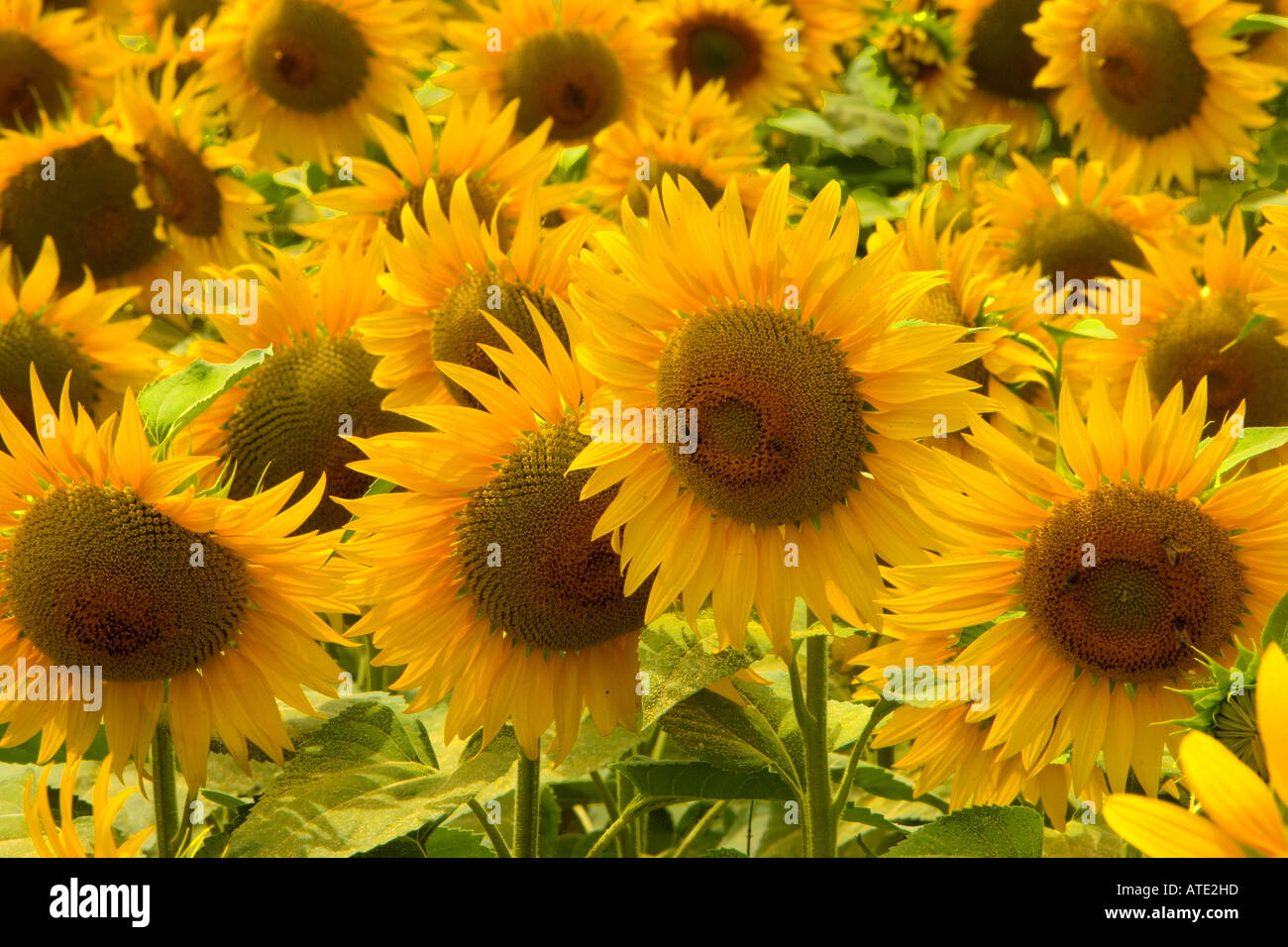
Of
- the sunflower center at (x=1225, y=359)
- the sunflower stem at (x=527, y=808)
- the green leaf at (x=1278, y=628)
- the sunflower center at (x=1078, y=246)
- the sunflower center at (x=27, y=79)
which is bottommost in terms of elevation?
the sunflower stem at (x=527, y=808)

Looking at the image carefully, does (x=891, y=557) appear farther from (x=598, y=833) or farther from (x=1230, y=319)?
(x=1230, y=319)

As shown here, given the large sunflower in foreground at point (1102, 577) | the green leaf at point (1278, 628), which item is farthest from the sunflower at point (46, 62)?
the green leaf at point (1278, 628)

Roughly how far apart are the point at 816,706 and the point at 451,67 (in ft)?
5.41

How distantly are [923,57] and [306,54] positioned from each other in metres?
1.19

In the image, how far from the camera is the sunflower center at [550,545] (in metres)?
1.23

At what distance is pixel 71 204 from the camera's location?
2168mm

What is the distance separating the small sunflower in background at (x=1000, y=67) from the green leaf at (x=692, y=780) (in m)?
1.75

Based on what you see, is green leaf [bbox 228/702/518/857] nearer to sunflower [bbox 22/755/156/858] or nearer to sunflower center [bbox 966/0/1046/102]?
sunflower [bbox 22/755/156/858]

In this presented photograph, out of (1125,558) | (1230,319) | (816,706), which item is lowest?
(816,706)

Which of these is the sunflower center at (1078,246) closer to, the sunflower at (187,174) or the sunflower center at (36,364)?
the sunflower at (187,174)

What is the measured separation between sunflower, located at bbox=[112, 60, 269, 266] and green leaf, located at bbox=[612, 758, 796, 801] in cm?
124

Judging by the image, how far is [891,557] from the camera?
1.19 m

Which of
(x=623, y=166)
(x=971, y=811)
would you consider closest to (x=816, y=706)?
(x=971, y=811)

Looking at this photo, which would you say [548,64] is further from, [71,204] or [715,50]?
[71,204]
